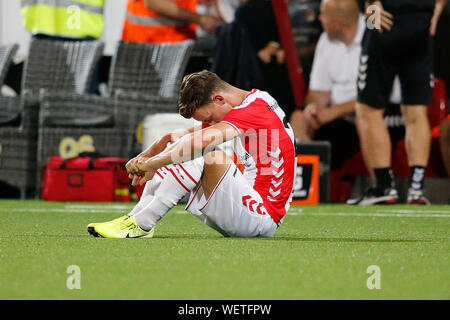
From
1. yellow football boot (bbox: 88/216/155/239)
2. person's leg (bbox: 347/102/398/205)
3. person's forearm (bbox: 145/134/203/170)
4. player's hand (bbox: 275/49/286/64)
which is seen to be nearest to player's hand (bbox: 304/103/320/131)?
player's hand (bbox: 275/49/286/64)

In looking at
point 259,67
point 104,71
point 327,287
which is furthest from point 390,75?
point 327,287

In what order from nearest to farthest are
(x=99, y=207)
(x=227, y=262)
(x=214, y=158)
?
(x=227, y=262), (x=214, y=158), (x=99, y=207)

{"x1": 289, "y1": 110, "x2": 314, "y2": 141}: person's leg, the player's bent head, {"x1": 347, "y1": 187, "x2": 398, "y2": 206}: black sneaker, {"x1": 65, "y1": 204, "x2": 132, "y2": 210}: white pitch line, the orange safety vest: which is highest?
the orange safety vest

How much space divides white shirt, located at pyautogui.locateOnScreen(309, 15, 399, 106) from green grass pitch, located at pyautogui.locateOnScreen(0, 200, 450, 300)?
2846 mm

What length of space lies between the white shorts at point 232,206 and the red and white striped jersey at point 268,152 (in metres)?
0.06

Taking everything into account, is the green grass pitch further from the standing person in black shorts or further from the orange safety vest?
the orange safety vest

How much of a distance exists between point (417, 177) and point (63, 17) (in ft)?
10.7

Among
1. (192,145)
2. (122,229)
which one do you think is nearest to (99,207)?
(122,229)

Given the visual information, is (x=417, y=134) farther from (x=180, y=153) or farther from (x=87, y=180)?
(x=180, y=153)

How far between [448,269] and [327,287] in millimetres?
538

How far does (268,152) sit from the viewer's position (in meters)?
3.54

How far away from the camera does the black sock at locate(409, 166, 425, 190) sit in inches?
249

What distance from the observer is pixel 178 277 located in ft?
8.35
